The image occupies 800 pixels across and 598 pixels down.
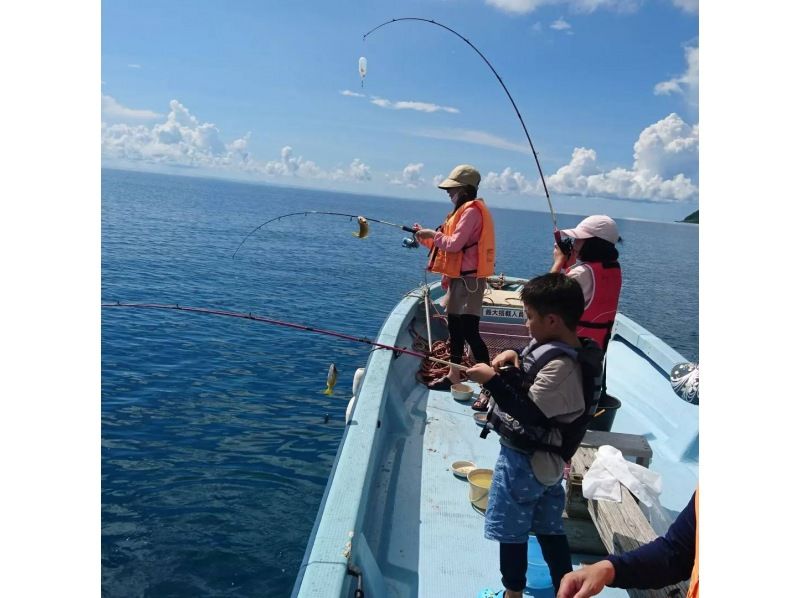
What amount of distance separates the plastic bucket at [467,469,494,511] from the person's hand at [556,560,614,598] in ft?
7.14

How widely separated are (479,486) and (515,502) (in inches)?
49.8

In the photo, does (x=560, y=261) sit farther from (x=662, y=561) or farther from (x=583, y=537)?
(x=662, y=561)

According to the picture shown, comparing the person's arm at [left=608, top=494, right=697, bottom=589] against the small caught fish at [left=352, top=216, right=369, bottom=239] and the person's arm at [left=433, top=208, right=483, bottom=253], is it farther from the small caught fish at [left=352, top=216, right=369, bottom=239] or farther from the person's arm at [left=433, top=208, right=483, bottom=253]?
the small caught fish at [left=352, top=216, right=369, bottom=239]

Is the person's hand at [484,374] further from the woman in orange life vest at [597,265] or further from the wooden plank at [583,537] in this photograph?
the wooden plank at [583,537]

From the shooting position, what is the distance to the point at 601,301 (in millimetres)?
Answer: 3484

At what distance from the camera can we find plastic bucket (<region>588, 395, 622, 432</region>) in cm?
402

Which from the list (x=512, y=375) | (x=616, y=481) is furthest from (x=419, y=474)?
(x=512, y=375)

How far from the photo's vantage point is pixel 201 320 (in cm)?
1448

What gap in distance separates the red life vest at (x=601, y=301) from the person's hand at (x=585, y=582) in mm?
2090
